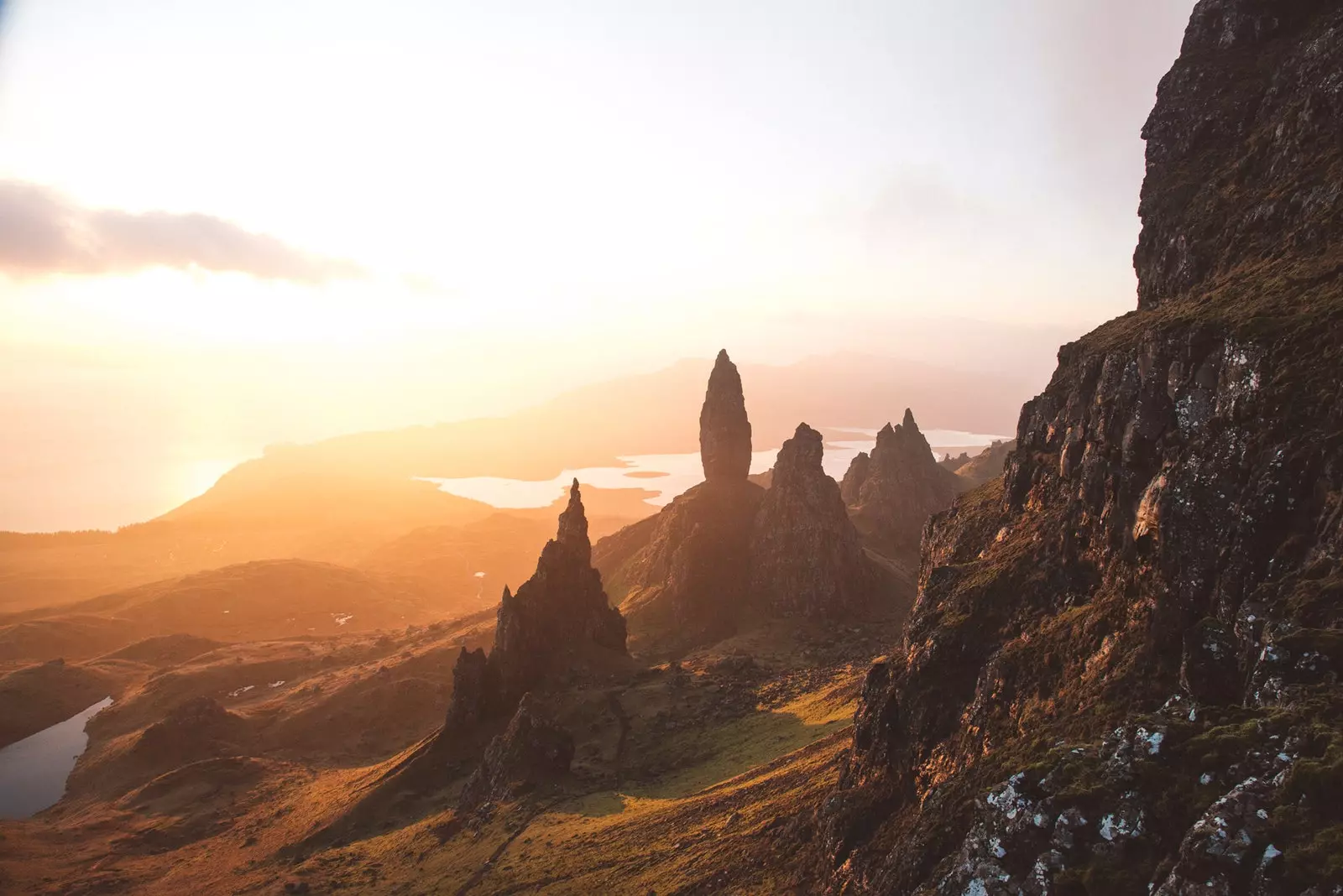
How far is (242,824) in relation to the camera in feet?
317

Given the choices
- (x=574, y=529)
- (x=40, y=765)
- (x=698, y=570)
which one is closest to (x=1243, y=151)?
(x=574, y=529)

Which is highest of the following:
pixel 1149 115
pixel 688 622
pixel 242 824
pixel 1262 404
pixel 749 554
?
pixel 1149 115

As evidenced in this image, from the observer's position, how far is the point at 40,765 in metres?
127

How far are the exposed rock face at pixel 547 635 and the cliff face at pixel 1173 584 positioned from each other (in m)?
73.0

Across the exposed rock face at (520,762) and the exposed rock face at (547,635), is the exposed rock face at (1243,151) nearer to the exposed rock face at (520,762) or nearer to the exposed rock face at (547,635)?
the exposed rock face at (520,762)

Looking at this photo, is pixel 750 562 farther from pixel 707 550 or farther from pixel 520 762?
pixel 520 762

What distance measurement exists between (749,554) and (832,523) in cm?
2048

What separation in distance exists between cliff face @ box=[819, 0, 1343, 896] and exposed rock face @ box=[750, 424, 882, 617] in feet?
294

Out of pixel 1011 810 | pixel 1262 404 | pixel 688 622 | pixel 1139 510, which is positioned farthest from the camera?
pixel 688 622

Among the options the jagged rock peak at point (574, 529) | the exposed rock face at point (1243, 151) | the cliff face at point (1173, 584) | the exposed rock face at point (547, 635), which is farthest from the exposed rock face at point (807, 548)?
the exposed rock face at point (1243, 151)

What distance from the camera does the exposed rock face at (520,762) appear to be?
86.3 meters

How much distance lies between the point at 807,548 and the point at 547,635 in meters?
62.1

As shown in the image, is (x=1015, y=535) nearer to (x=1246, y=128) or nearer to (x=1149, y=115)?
(x=1246, y=128)

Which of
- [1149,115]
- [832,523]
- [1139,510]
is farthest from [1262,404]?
[832,523]
